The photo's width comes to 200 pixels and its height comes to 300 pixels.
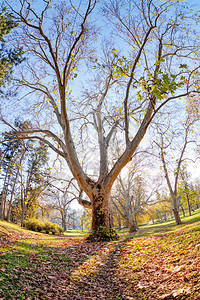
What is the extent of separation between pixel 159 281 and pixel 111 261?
6.77 feet

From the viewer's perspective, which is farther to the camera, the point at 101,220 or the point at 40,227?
the point at 40,227

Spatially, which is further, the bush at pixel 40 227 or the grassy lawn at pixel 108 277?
the bush at pixel 40 227

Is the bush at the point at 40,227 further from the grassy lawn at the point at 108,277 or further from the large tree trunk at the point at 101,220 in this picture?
the grassy lawn at the point at 108,277

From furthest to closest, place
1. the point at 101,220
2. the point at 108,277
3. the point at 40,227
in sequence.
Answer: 1. the point at 40,227
2. the point at 101,220
3. the point at 108,277

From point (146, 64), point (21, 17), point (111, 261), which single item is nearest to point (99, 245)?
point (111, 261)

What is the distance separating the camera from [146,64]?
7043 mm

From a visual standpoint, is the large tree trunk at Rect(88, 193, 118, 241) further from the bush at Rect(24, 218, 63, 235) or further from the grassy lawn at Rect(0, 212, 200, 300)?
the bush at Rect(24, 218, 63, 235)

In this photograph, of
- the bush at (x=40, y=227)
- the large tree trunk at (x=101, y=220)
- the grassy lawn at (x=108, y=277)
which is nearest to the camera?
the grassy lawn at (x=108, y=277)

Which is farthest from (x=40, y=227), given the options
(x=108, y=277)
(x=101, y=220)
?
(x=108, y=277)

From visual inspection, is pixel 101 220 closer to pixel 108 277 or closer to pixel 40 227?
pixel 108 277

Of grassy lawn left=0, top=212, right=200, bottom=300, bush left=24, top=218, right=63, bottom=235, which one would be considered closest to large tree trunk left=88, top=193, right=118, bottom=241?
grassy lawn left=0, top=212, right=200, bottom=300

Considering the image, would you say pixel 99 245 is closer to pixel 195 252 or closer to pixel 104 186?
pixel 104 186

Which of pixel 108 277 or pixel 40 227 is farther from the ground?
pixel 108 277

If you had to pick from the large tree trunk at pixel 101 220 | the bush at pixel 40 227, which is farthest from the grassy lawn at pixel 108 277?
the bush at pixel 40 227
